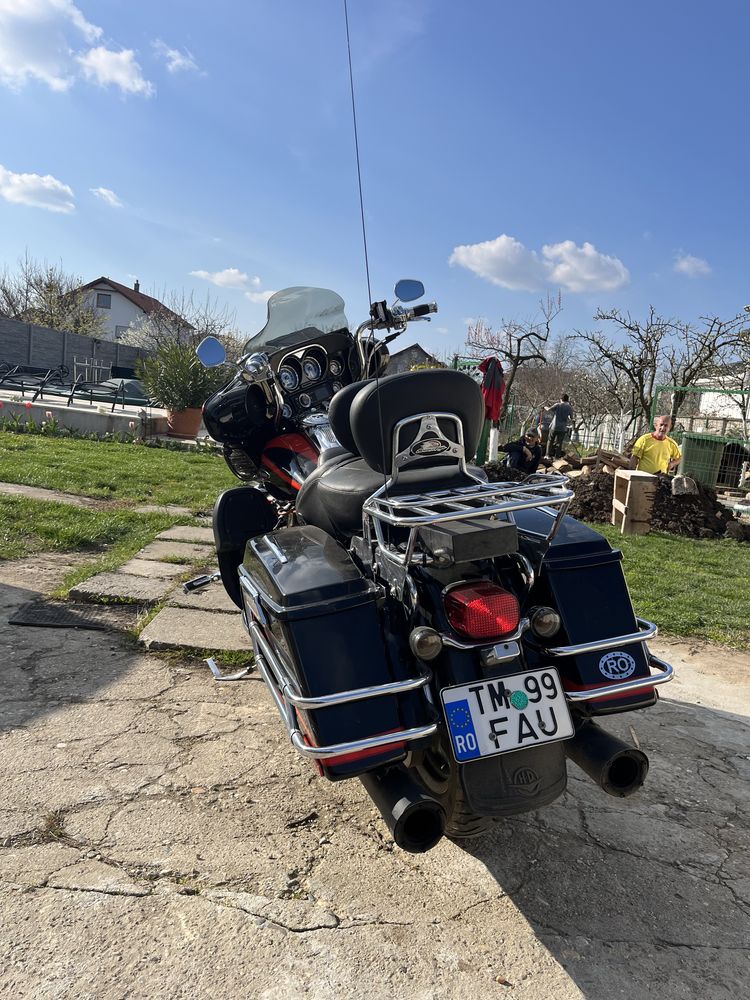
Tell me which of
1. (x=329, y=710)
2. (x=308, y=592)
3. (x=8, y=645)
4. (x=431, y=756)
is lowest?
(x=8, y=645)

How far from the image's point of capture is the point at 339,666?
187cm

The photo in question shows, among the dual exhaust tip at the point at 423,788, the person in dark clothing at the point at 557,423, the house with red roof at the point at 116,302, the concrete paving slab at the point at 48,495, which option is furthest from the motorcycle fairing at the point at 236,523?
the house with red roof at the point at 116,302

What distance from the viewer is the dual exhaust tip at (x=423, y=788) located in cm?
175

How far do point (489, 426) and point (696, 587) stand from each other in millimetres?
7756

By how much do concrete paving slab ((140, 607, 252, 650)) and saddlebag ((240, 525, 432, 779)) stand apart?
1.65 m

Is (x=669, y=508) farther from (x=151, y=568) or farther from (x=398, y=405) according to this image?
(x=398, y=405)

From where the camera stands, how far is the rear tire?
75.4 inches

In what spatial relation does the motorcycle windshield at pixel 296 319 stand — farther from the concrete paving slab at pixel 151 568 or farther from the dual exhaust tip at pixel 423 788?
the dual exhaust tip at pixel 423 788

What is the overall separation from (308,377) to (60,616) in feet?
6.29

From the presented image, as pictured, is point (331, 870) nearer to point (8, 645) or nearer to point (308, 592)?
point (308, 592)

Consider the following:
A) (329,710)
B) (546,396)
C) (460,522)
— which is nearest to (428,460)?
(460,522)

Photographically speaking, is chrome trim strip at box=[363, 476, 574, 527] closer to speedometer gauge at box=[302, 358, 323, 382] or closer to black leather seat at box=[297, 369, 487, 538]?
black leather seat at box=[297, 369, 487, 538]

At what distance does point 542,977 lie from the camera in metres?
1.74

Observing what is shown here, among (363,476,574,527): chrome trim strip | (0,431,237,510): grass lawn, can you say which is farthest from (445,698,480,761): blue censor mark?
(0,431,237,510): grass lawn
